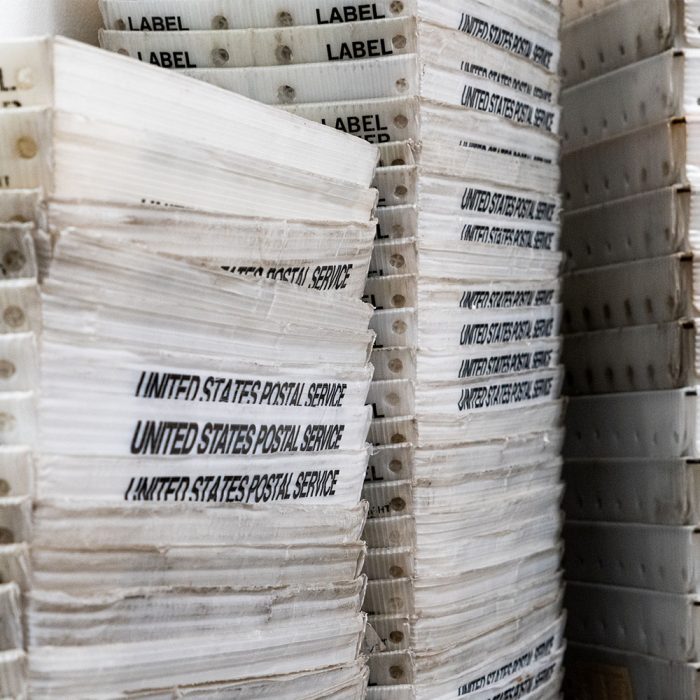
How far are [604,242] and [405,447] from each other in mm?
766

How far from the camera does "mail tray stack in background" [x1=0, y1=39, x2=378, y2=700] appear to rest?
1035 millimetres

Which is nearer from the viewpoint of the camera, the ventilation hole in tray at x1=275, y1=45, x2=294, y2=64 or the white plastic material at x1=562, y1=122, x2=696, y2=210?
the ventilation hole in tray at x1=275, y1=45, x2=294, y2=64

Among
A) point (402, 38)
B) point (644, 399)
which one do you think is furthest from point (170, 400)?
point (644, 399)

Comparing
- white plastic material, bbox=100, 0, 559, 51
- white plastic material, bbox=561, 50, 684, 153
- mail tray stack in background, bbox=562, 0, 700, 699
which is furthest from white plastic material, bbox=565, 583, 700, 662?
white plastic material, bbox=100, 0, 559, 51

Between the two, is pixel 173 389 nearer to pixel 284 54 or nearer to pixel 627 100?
pixel 284 54

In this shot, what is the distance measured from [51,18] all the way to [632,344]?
3.96 feet

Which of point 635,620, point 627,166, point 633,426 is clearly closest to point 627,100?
point 627,166

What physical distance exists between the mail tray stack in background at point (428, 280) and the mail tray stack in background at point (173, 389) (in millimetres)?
171

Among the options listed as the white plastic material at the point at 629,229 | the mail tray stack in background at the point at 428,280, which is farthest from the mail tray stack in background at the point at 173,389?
the white plastic material at the point at 629,229

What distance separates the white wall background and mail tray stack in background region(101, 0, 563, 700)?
121 mm

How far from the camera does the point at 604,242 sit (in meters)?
2.08

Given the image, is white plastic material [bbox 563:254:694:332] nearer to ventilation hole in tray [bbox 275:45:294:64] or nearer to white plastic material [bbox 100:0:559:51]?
white plastic material [bbox 100:0:559:51]

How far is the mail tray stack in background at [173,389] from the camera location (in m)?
1.04

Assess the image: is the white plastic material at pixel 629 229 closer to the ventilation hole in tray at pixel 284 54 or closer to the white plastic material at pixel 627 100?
the white plastic material at pixel 627 100
